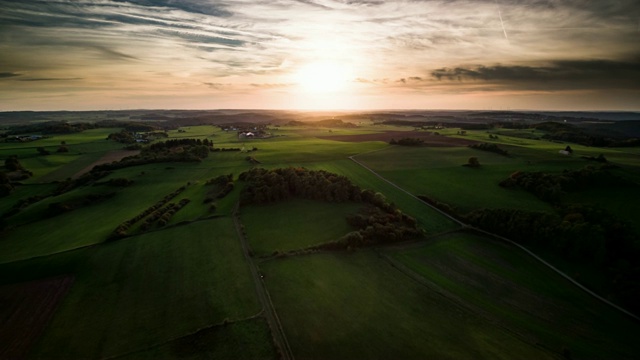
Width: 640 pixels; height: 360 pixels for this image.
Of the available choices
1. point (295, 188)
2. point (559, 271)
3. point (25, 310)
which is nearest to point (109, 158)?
point (295, 188)

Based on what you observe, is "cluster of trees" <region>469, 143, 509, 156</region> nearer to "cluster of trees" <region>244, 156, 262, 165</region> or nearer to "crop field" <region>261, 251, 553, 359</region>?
"cluster of trees" <region>244, 156, 262, 165</region>

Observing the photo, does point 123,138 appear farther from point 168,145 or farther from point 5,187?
point 5,187

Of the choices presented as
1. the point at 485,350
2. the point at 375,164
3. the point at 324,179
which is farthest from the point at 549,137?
the point at 485,350

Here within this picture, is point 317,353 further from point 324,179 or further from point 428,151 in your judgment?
point 428,151

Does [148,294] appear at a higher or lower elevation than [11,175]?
lower

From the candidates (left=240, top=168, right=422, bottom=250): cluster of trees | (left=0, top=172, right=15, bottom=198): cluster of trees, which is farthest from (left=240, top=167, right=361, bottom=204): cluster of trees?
(left=0, top=172, right=15, bottom=198): cluster of trees

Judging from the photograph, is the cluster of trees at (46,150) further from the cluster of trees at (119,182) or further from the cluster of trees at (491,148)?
the cluster of trees at (491,148)
